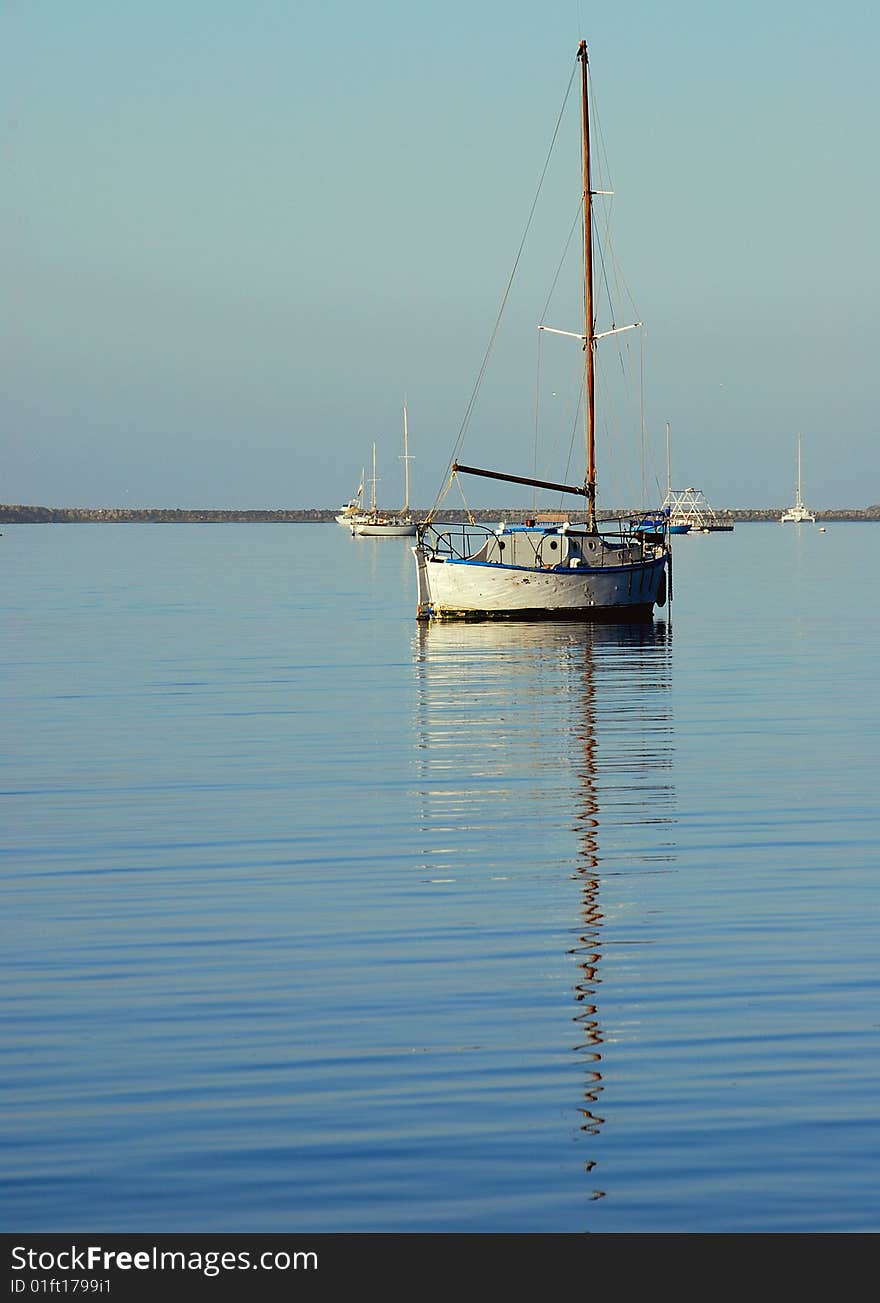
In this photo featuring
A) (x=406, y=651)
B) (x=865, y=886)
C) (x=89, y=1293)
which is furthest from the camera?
(x=406, y=651)

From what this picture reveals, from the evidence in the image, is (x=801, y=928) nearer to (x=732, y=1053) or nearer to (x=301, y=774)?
(x=732, y=1053)

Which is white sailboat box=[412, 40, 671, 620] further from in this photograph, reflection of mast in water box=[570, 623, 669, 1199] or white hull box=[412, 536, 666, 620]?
reflection of mast in water box=[570, 623, 669, 1199]

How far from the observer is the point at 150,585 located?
99.5 metres

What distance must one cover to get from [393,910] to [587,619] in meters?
43.3

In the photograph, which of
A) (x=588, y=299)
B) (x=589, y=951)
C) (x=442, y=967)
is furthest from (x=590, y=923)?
(x=588, y=299)

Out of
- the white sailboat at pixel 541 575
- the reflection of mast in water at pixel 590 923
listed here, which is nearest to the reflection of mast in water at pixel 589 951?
the reflection of mast in water at pixel 590 923

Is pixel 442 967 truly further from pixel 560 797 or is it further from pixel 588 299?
pixel 588 299

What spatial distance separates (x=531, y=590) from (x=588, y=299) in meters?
13.4

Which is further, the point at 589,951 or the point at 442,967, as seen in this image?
the point at 589,951

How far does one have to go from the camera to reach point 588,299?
218 ft

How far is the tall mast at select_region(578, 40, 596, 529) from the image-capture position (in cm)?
6432

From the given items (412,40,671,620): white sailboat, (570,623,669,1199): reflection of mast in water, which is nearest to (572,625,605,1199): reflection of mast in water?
(570,623,669,1199): reflection of mast in water

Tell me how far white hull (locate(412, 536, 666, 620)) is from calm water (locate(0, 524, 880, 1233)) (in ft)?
74.1

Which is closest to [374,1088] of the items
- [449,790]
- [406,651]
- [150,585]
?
[449,790]
